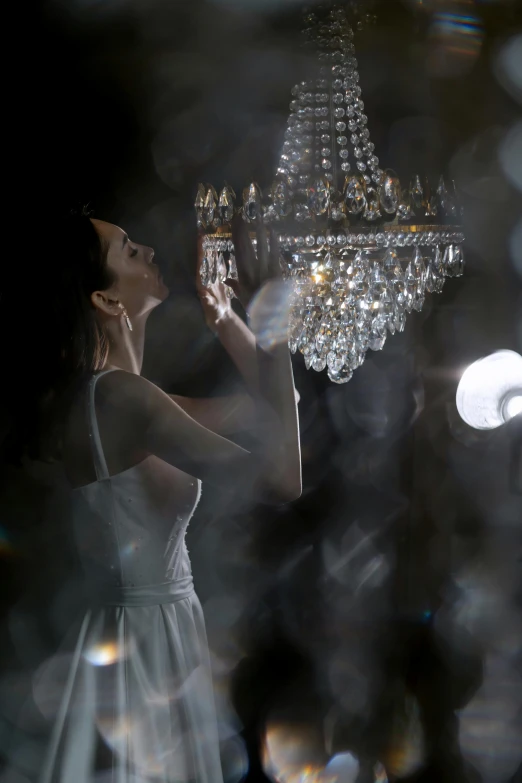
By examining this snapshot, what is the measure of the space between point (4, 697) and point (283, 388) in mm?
779

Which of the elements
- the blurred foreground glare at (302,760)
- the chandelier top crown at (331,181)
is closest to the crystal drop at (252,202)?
the chandelier top crown at (331,181)

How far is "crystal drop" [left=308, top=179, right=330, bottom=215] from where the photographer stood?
0.77 metres

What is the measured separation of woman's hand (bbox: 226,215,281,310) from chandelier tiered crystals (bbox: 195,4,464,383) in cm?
1

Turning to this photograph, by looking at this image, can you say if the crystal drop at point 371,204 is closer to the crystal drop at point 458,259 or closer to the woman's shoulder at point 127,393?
the crystal drop at point 458,259

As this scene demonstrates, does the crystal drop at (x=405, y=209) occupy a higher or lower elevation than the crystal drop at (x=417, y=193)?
lower

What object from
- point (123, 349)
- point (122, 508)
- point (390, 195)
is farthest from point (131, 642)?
point (390, 195)

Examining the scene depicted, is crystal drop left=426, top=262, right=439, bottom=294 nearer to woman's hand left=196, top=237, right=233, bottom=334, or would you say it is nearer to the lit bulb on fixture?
the lit bulb on fixture

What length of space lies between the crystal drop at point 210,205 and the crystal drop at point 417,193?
0.21m

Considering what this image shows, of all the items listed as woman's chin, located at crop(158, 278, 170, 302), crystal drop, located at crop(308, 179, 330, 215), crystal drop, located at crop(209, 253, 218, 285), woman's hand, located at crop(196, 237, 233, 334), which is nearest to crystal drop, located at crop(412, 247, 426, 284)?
crystal drop, located at crop(308, 179, 330, 215)

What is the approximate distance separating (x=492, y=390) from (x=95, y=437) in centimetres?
58

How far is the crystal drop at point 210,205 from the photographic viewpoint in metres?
0.84

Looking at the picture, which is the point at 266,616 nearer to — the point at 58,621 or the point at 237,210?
the point at 58,621


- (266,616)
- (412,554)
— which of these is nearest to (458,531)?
(412,554)

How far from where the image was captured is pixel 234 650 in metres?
1.55
